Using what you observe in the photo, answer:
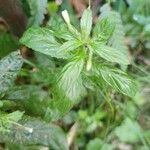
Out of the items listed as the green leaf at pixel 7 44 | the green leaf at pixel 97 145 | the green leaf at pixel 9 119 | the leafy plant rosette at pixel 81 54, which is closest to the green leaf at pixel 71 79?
the leafy plant rosette at pixel 81 54

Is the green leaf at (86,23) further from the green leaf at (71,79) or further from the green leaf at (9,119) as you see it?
the green leaf at (9,119)

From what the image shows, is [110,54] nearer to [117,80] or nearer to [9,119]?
[117,80]

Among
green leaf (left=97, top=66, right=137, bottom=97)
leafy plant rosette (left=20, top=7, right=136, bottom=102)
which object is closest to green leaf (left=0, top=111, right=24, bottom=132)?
leafy plant rosette (left=20, top=7, right=136, bottom=102)

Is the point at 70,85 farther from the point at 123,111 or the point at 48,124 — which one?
the point at 123,111

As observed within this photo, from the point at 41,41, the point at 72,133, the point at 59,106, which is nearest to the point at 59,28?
the point at 41,41

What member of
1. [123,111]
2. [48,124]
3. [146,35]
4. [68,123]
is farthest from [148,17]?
[48,124]

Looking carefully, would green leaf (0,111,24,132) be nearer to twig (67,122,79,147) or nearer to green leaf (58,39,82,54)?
green leaf (58,39,82,54)
